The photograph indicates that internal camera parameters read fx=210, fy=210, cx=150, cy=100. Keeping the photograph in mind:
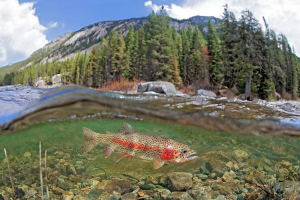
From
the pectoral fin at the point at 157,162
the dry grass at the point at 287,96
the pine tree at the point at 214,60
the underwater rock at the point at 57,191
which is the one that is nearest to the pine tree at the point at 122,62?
the pine tree at the point at 214,60

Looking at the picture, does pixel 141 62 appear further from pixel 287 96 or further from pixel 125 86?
pixel 287 96

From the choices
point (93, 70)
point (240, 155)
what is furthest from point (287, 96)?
point (93, 70)

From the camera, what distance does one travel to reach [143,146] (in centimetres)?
337

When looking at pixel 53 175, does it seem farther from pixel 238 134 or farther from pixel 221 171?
pixel 238 134

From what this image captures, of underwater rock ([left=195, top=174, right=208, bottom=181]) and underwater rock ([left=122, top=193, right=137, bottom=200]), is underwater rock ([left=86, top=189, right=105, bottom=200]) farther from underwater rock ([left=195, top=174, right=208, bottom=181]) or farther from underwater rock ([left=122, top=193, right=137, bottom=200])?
underwater rock ([left=195, top=174, right=208, bottom=181])

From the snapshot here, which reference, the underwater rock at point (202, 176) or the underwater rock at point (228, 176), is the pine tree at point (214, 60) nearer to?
the underwater rock at point (228, 176)

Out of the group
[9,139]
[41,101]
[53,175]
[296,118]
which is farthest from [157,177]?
[296,118]

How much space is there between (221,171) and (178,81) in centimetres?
4023

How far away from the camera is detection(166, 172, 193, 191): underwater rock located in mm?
4227

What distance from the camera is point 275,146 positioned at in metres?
8.98

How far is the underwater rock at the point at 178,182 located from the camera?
4227 mm

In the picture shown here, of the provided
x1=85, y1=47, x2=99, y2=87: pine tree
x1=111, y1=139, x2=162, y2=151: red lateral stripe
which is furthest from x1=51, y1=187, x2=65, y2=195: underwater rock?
x1=85, y1=47, x2=99, y2=87: pine tree

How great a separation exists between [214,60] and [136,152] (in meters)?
43.9

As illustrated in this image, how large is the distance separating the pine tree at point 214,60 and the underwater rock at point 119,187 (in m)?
40.1
